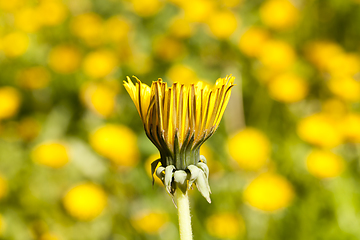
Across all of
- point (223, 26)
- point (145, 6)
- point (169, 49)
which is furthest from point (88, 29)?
point (223, 26)

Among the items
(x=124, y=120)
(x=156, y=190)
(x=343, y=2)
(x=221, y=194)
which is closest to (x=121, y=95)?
(x=124, y=120)

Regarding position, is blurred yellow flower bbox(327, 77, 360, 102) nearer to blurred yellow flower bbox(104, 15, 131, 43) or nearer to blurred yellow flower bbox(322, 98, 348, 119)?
blurred yellow flower bbox(322, 98, 348, 119)

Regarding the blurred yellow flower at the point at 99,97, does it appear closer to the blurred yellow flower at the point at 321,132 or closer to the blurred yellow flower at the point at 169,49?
the blurred yellow flower at the point at 169,49

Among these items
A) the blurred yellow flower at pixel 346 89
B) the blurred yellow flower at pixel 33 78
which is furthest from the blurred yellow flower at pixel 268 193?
the blurred yellow flower at pixel 33 78

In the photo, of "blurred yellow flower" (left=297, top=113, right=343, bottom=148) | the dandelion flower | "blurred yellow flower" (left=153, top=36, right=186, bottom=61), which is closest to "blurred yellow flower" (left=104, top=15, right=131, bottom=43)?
"blurred yellow flower" (left=153, top=36, right=186, bottom=61)

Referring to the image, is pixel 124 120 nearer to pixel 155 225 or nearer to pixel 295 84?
pixel 155 225
